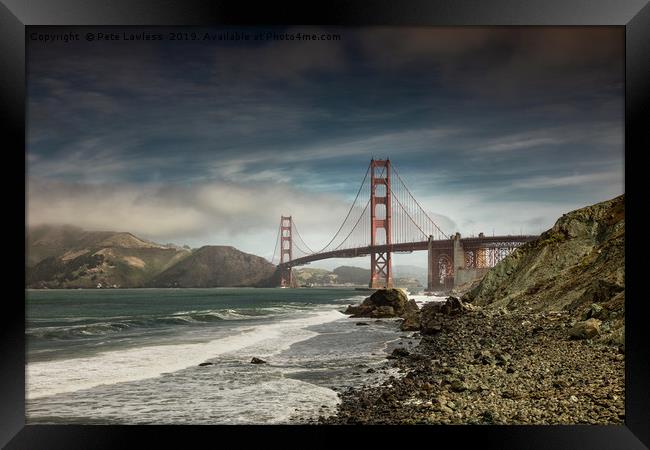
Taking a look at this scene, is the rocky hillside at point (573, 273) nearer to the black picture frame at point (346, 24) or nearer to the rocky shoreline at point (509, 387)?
the rocky shoreline at point (509, 387)

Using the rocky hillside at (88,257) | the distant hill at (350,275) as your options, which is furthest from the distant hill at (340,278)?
the rocky hillside at (88,257)

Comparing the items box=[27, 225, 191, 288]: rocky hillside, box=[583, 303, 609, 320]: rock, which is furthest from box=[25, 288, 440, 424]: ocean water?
box=[583, 303, 609, 320]: rock

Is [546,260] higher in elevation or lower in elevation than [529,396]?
higher

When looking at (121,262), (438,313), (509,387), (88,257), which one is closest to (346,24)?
(509,387)

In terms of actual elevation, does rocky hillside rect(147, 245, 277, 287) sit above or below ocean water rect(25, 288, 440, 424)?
above

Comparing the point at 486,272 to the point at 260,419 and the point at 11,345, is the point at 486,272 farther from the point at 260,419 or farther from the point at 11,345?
the point at 11,345

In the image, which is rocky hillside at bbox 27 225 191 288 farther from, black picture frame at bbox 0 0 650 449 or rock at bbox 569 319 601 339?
rock at bbox 569 319 601 339

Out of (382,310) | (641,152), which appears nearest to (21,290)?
(641,152)

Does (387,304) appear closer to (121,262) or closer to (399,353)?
(399,353)
